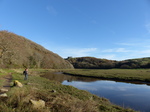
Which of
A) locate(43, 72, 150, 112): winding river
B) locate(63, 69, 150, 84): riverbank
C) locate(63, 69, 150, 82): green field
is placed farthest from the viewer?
locate(63, 69, 150, 82): green field

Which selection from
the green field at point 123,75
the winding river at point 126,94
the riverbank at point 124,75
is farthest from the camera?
the green field at point 123,75

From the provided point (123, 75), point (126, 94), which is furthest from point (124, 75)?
point (126, 94)

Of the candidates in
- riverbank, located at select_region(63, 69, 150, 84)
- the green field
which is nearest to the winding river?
riverbank, located at select_region(63, 69, 150, 84)

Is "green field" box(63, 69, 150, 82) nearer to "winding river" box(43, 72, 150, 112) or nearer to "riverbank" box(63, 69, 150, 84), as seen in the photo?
"riverbank" box(63, 69, 150, 84)

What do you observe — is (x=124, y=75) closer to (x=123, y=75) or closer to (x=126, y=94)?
(x=123, y=75)

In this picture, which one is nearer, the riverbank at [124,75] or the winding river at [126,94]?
the winding river at [126,94]

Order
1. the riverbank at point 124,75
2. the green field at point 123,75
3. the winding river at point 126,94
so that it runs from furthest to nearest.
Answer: the green field at point 123,75 → the riverbank at point 124,75 → the winding river at point 126,94

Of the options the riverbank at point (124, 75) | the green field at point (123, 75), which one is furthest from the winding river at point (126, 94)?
the green field at point (123, 75)

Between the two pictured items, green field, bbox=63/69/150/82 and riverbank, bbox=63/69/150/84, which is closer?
riverbank, bbox=63/69/150/84

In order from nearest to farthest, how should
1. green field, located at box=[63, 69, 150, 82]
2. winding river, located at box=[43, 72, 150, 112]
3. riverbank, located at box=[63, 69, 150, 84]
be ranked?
winding river, located at box=[43, 72, 150, 112], riverbank, located at box=[63, 69, 150, 84], green field, located at box=[63, 69, 150, 82]

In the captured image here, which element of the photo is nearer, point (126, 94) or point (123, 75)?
point (126, 94)

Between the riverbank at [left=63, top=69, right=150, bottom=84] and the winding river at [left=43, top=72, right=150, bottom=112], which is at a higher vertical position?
the riverbank at [left=63, top=69, right=150, bottom=84]

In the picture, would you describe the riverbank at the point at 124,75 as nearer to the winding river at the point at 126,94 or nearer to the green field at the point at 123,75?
the green field at the point at 123,75

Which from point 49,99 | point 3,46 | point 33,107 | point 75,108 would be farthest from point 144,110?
point 3,46
